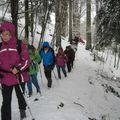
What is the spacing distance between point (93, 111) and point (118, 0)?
4.43 metres

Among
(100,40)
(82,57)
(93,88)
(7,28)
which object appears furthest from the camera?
(82,57)

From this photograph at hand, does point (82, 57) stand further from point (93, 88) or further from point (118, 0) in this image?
point (118, 0)

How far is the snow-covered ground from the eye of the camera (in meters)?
9.58

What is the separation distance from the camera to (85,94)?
14258 millimetres

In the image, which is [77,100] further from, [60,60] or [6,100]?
[6,100]

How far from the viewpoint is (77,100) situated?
1246cm

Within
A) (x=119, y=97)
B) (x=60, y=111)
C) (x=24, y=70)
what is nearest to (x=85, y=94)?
(x=119, y=97)

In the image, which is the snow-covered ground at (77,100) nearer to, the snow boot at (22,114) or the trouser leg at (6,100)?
the snow boot at (22,114)

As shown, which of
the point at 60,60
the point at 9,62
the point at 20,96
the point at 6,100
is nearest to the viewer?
the point at 9,62

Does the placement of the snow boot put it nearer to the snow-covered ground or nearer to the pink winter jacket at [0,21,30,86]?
the snow-covered ground

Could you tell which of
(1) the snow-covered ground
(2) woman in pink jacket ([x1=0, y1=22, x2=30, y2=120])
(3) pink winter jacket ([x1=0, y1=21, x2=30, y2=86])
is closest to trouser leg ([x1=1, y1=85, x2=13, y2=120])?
(2) woman in pink jacket ([x1=0, y1=22, x2=30, y2=120])

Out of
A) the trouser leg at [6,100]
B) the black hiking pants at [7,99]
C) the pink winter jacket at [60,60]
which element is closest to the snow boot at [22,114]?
the black hiking pants at [7,99]

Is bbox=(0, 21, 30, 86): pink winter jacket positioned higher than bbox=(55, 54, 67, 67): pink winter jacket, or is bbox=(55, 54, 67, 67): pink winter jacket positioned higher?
bbox=(0, 21, 30, 86): pink winter jacket

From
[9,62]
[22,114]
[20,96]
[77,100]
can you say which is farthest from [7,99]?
[77,100]
